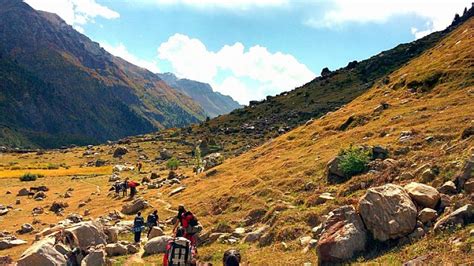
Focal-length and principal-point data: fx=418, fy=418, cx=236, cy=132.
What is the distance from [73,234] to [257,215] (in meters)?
13.5

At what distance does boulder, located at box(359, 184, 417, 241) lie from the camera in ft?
64.4

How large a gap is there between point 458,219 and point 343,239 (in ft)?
16.7

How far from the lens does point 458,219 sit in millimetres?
18469

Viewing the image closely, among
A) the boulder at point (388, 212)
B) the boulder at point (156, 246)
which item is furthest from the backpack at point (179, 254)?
the boulder at point (156, 246)

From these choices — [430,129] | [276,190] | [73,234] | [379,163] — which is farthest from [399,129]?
[73,234]

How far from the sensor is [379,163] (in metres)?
30.9

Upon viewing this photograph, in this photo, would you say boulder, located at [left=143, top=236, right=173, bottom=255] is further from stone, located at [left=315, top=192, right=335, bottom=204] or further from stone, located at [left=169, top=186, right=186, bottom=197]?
stone, located at [left=169, top=186, right=186, bottom=197]

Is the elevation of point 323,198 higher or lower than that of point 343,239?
higher

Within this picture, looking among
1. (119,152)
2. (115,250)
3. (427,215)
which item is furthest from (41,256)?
(119,152)

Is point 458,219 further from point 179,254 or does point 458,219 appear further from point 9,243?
point 9,243

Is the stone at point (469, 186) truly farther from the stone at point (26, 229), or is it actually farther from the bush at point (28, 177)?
the bush at point (28, 177)

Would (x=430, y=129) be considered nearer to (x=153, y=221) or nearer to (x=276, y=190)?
(x=276, y=190)

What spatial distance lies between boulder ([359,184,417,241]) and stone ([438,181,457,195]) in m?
2.63

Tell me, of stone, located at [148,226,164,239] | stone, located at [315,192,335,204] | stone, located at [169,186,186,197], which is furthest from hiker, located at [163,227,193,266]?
stone, located at [169,186,186,197]
